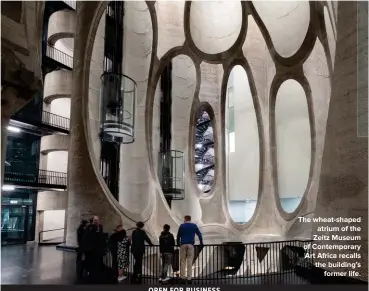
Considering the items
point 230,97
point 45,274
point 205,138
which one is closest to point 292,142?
point 230,97

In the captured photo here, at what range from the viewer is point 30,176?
20.3 ft

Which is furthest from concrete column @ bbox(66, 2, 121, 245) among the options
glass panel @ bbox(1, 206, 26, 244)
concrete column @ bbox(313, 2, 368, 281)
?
concrete column @ bbox(313, 2, 368, 281)

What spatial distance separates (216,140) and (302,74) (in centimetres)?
411

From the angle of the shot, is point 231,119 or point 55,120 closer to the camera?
point 55,120

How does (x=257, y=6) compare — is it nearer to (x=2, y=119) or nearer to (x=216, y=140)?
(x=216, y=140)

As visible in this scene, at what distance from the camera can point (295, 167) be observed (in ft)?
30.2

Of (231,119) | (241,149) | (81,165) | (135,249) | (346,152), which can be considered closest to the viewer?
(346,152)

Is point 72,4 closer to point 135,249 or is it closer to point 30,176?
point 30,176

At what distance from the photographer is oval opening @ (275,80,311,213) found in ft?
28.7

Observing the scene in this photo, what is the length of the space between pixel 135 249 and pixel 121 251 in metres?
0.31

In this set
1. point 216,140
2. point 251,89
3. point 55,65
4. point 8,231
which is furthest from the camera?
point 216,140

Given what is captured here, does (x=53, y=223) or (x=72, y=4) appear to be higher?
(x=72, y=4)

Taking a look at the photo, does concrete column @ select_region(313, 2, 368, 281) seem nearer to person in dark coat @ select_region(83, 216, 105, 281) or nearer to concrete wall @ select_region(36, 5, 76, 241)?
person in dark coat @ select_region(83, 216, 105, 281)

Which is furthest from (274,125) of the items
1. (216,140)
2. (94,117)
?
(94,117)
